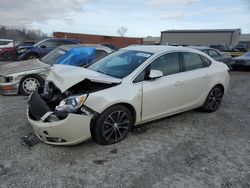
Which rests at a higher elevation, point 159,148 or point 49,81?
point 49,81

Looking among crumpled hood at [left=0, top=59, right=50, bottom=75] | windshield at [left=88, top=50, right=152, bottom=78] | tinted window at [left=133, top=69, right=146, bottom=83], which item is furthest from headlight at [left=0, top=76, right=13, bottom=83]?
tinted window at [left=133, top=69, right=146, bottom=83]

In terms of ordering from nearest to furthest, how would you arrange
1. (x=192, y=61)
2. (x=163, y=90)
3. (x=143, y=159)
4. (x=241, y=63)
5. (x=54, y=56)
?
(x=143, y=159) < (x=163, y=90) < (x=192, y=61) < (x=54, y=56) < (x=241, y=63)

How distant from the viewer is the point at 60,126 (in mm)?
3396

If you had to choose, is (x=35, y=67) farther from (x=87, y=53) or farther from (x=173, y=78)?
(x=173, y=78)

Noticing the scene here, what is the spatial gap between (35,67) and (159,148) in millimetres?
4395

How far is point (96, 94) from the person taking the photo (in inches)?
141

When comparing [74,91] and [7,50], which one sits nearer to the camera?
[74,91]

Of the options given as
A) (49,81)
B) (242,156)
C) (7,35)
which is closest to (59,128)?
(49,81)

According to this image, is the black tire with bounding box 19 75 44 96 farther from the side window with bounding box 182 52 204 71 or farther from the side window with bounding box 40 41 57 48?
the side window with bounding box 40 41 57 48

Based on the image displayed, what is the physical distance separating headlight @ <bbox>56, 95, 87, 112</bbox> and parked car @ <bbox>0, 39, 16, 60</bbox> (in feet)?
52.2

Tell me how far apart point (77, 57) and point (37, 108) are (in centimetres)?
336

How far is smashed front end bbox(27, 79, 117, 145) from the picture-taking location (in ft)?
11.3

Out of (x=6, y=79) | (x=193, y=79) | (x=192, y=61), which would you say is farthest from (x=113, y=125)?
(x=6, y=79)

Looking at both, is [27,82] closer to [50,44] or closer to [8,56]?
[50,44]
